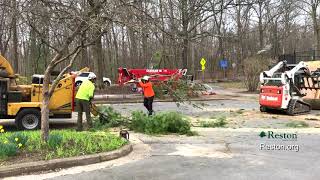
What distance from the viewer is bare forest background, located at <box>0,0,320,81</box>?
1070 centimetres

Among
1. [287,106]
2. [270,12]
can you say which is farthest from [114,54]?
[287,106]

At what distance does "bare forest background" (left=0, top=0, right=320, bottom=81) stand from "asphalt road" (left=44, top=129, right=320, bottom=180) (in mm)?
2516

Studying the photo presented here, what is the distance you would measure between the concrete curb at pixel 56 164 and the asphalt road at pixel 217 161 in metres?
0.55

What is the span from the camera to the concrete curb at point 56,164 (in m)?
8.99

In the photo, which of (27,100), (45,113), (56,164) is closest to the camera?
(56,164)

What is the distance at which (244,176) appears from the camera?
9.04 metres

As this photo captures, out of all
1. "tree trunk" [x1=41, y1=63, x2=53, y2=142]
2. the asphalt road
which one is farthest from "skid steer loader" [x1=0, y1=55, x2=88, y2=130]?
"tree trunk" [x1=41, y1=63, x2=53, y2=142]

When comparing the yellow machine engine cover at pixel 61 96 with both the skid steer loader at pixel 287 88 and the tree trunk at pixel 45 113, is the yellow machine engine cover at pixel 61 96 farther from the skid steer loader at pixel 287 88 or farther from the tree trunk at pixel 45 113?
the skid steer loader at pixel 287 88

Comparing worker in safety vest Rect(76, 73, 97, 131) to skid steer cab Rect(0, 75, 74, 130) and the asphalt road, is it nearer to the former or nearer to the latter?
skid steer cab Rect(0, 75, 74, 130)

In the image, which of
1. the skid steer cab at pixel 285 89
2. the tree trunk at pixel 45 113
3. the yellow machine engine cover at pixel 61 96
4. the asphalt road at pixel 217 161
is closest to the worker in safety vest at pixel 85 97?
the yellow machine engine cover at pixel 61 96

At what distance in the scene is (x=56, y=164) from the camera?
9547 millimetres

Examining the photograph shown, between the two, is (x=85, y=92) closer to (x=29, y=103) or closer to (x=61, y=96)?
(x=61, y=96)

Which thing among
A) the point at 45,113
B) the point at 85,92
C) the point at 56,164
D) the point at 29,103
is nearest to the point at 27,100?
the point at 29,103

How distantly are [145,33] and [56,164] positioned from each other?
3189 mm
